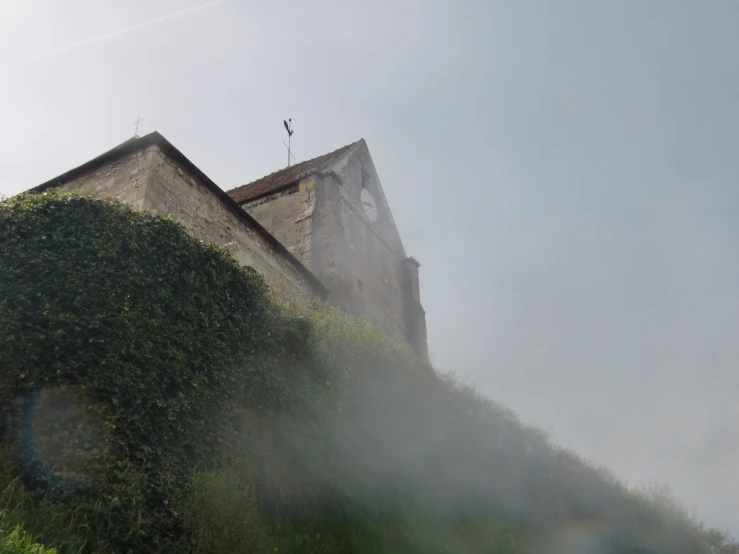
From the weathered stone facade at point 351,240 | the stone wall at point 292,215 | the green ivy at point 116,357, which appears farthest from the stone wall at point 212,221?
the green ivy at point 116,357

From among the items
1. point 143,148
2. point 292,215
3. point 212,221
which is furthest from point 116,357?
point 292,215

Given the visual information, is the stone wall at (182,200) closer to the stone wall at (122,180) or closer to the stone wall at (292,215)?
the stone wall at (122,180)

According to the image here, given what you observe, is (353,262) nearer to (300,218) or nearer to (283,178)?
(300,218)

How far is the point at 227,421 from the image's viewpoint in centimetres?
770

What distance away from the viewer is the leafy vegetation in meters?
5.95

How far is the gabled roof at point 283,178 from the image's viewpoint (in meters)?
17.5

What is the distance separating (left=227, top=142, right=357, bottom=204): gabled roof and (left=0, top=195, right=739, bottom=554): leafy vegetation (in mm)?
6582

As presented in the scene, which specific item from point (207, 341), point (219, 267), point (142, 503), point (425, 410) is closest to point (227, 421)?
point (207, 341)

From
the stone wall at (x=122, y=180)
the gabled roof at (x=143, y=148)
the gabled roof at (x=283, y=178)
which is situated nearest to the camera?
the stone wall at (x=122, y=180)

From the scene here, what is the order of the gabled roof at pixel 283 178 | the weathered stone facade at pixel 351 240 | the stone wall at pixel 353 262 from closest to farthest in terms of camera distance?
the stone wall at pixel 353 262
the weathered stone facade at pixel 351 240
the gabled roof at pixel 283 178

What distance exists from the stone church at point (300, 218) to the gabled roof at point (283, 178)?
0.05m

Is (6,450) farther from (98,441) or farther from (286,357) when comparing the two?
(286,357)

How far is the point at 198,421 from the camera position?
727 centimetres

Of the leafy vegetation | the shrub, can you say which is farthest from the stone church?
the shrub
